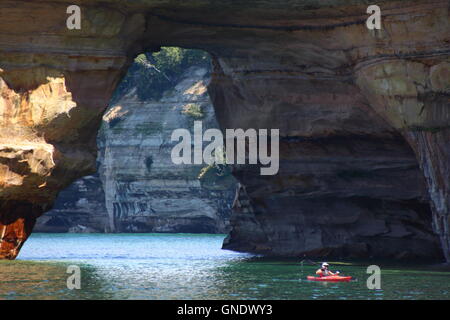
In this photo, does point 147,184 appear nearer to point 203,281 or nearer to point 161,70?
point 161,70

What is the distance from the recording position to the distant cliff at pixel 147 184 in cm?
7794

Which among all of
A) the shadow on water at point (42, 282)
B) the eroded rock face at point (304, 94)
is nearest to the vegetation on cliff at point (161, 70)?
the eroded rock face at point (304, 94)

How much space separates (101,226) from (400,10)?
168 ft

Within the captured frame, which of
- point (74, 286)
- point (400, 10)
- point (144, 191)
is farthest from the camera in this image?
point (144, 191)

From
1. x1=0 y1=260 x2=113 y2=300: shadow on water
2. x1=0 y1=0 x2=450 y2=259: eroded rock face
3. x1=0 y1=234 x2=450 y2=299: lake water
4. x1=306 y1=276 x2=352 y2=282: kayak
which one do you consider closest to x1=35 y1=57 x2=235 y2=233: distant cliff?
x1=0 y1=0 x2=450 y2=259: eroded rock face

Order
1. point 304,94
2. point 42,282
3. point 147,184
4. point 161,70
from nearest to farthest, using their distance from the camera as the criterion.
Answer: point 42,282 < point 304,94 < point 147,184 < point 161,70

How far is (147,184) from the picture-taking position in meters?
78.2

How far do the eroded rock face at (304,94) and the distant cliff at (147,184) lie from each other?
33.4 m

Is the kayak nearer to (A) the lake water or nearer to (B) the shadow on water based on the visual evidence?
(A) the lake water

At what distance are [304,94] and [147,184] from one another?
39.3 m

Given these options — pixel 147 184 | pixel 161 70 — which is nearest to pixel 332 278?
pixel 147 184

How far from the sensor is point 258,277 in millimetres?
31453

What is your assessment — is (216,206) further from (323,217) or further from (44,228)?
(323,217)
